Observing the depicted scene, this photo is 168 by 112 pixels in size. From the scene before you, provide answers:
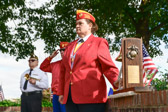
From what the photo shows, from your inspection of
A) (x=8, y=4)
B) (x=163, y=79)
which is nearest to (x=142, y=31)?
(x=8, y=4)

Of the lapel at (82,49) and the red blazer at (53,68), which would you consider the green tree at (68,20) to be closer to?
the red blazer at (53,68)

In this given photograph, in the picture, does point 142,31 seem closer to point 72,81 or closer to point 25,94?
point 25,94

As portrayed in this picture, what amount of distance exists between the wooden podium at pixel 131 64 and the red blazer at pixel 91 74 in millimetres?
162

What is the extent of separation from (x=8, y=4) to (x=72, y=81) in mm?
12230

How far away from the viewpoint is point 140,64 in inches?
173

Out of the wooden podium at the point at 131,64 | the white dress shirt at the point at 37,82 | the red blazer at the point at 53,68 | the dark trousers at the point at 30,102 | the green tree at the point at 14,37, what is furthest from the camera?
the green tree at the point at 14,37

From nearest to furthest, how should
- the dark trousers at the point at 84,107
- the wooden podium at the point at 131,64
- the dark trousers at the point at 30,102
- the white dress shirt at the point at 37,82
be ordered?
the dark trousers at the point at 84,107 → the wooden podium at the point at 131,64 → the dark trousers at the point at 30,102 → the white dress shirt at the point at 37,82

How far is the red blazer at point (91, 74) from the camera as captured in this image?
422 centimetres

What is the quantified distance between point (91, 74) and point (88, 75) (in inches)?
1.7

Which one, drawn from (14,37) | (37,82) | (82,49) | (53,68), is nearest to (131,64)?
Answer: (82,49)

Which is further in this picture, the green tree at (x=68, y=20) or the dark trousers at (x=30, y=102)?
the green tree at (x=68, y=20)

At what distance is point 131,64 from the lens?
14.4 feet

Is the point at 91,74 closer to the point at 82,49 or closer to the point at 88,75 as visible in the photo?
the point at 88,75

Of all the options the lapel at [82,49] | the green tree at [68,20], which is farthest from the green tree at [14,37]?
the lapel at [82,49]
